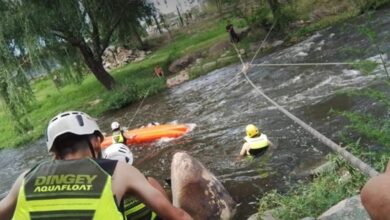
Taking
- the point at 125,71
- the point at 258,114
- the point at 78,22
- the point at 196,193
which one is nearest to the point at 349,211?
the point at 196,193

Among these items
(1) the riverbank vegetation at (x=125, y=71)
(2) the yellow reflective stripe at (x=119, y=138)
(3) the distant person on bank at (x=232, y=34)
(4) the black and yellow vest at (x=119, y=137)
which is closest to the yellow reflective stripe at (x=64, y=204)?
(4) the black and yellow vest at (x=119, y=137)

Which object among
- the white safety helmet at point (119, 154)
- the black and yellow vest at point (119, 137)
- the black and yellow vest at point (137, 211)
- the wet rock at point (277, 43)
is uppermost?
the white safety helmet at point (119, 154)

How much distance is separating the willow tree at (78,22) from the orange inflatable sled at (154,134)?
23.4 ft

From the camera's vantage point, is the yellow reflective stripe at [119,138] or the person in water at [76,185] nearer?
the person in water at [76,185]

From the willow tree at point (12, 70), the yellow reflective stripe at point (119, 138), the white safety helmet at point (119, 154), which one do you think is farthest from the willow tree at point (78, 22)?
the white safety helmet at point (119, 154)

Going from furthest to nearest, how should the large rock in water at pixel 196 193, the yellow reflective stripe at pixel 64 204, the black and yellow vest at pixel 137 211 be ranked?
the large rock in water at pixel 196 193 → the black and yellow vest at pixel 137 211 → the yellow reflective stripe at pixel 64 204

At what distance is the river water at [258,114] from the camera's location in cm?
848

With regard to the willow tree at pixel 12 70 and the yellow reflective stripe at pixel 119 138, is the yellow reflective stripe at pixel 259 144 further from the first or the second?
the willow tree at pixel 12 70

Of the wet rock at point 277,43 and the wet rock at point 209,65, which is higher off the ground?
the wet rock at point 209,65

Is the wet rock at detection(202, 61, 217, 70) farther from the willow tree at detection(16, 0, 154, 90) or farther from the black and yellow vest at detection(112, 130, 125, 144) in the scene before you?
the black and yellow vest at detection(112, 130, 125, 144)

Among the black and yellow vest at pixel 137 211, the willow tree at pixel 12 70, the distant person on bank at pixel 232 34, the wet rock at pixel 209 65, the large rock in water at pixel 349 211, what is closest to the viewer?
the black and yellow vest at pixel 137 211

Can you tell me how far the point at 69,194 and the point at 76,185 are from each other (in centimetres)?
5

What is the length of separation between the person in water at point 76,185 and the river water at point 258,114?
10.8ft

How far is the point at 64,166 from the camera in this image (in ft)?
8.55
